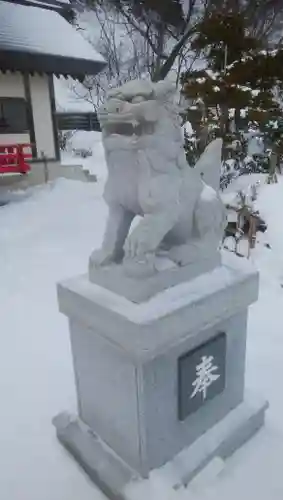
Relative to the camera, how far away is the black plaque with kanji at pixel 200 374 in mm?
1274

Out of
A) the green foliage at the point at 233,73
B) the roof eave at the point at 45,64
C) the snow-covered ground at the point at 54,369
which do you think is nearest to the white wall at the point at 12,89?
the roof eave at the point at 45,64

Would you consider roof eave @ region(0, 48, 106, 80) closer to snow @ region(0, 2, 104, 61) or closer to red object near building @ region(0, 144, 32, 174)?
snow @ region(0, 2, 104, 61)

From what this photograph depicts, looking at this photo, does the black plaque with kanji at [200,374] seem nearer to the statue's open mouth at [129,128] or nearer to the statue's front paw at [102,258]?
the statue's front paw at [102,258]

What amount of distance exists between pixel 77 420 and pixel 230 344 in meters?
0.66

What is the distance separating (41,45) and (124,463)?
5082mm

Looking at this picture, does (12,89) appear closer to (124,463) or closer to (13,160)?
(13,160)

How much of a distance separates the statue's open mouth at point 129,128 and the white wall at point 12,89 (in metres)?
5.01

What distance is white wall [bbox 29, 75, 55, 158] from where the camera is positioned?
574cm

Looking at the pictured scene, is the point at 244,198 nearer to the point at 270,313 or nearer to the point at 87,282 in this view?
the point at 270,313

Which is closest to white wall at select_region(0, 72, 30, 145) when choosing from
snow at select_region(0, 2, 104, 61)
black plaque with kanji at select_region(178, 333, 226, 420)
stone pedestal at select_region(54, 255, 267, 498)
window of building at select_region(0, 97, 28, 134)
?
window of building at select_region(0, 97, 28, 134)

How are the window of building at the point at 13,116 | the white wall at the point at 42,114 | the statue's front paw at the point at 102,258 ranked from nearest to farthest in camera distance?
the statue's front paw at the point at 102,258 → the window of building at the point at 13,116 → the white wall at the point at 42,114

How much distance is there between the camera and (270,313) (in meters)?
2.49

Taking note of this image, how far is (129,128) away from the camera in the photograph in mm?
1095

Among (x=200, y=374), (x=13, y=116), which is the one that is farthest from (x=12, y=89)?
(x=200, y=374)
